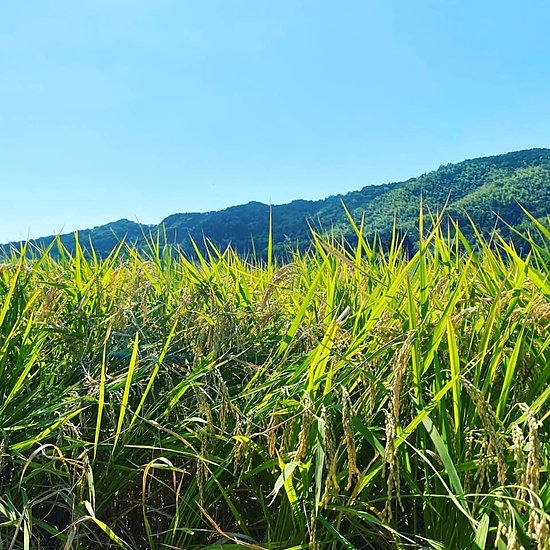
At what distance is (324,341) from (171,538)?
0.63 meters

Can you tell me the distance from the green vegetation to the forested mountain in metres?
1.53

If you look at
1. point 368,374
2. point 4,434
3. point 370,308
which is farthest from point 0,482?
point 370,308

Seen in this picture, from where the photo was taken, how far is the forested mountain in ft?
27.1

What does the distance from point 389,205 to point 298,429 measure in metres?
36.5

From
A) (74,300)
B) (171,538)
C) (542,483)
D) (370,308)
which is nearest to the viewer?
(542,483)

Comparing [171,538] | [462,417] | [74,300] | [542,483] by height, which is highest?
[74,300]

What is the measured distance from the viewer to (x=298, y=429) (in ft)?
4.54

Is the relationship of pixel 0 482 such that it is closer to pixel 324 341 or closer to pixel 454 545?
pixel 324 341

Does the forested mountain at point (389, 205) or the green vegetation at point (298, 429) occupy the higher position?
the forested mountain at point (389, 205)

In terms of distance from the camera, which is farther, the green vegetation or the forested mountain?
the forested mountain

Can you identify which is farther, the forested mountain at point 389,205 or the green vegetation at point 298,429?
the forested mountain at point 389,205

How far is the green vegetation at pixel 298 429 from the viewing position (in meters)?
1.17

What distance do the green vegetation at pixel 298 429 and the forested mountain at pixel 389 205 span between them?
1.53m

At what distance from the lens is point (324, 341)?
1.44 meters
